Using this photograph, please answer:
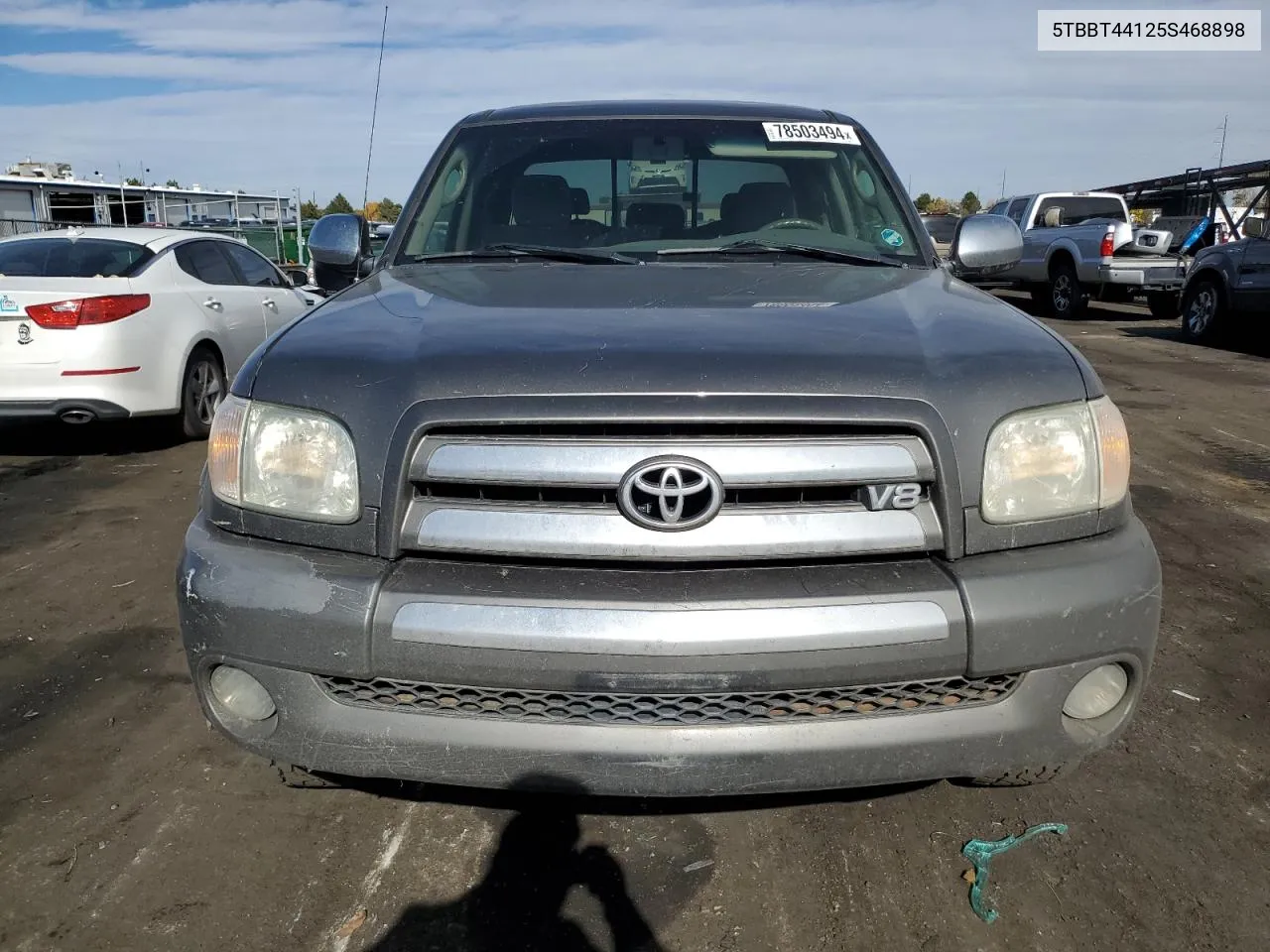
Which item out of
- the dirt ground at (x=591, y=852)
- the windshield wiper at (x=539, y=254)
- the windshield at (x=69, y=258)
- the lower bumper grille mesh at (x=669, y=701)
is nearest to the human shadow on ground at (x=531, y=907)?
the dirt ground at (x=591, y=852)

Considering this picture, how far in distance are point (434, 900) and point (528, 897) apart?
21 cm

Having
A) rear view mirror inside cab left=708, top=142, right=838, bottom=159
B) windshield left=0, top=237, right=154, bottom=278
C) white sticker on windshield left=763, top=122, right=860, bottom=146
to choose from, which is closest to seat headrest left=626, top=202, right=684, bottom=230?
rear view mirror inside cab left=708, top=142, right=838, bottom=159

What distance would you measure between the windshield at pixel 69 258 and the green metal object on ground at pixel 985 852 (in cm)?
644

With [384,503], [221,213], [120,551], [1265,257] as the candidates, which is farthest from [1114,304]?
[221,213]

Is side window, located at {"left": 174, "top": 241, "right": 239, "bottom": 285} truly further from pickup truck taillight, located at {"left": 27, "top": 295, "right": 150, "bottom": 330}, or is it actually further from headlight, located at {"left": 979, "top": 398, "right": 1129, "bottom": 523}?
headlight, located at {"left": 979, "top": 398, "right": 1129, "bottom": 523}

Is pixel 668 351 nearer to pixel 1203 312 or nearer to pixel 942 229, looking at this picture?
pixel 942 229

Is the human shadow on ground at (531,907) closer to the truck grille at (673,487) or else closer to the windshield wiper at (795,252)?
the truck grille at (673,487)

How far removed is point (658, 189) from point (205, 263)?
17.6ft

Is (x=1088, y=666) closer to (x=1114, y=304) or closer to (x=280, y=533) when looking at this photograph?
(x=280, y=533)

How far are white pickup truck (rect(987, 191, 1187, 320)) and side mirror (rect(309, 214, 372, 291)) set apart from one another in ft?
38.3

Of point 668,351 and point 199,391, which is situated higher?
point 668,351

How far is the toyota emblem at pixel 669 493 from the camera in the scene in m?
1.96

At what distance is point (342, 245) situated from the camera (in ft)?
12.0

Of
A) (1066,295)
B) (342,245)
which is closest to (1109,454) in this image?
(342,245)
